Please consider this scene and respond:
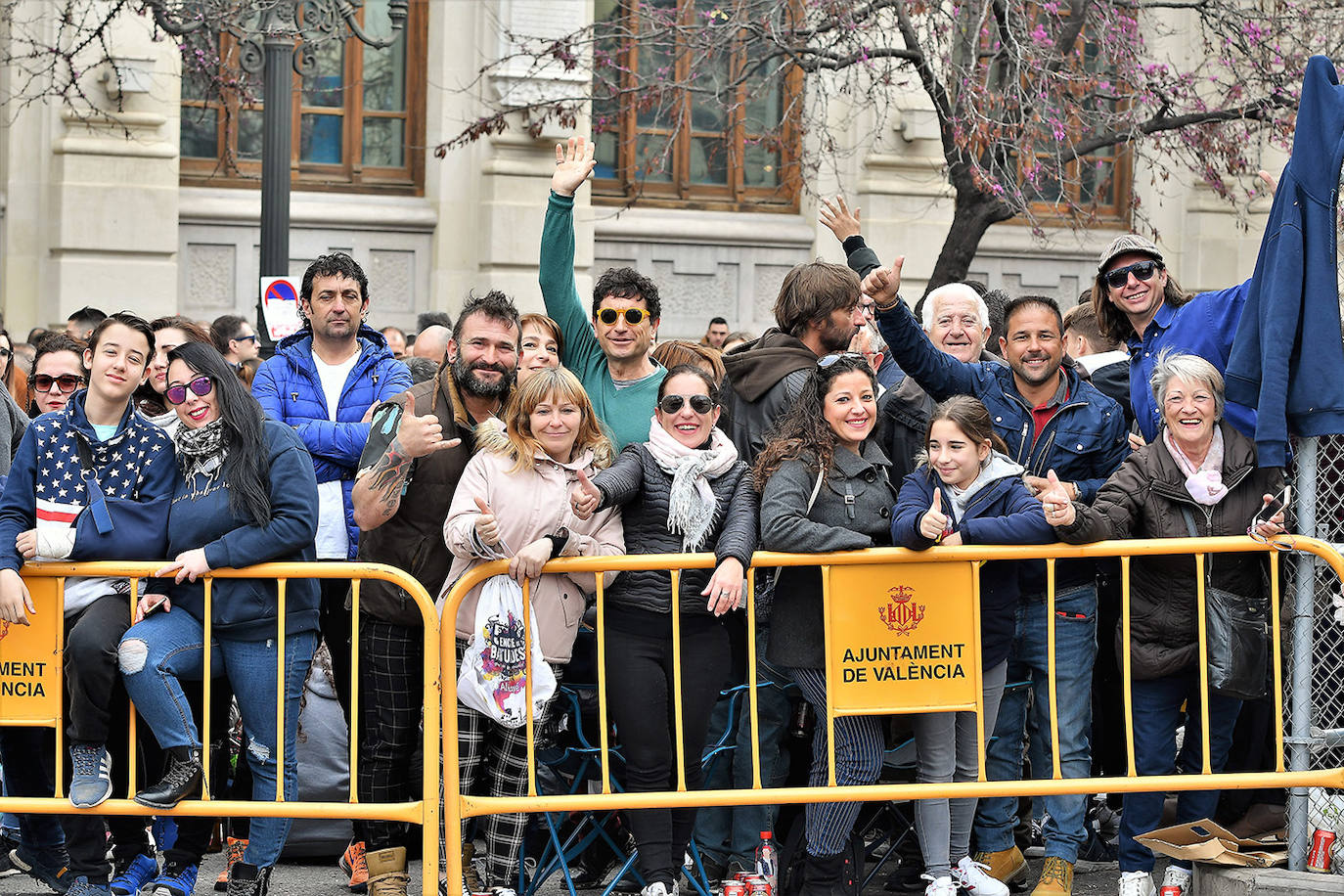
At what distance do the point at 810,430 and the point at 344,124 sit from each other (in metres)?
11.3

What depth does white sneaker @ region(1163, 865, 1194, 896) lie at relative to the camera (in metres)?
6.07

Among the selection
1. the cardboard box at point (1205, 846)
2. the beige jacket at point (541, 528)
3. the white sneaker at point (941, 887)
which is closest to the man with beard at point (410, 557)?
the beige jacket at point (541, 528)

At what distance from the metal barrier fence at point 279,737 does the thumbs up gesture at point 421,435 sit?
0.41 m

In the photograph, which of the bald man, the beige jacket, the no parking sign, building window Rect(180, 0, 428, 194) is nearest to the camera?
the beige jacket

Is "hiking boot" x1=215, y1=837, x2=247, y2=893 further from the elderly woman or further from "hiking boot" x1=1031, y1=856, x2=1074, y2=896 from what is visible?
the elderly woman

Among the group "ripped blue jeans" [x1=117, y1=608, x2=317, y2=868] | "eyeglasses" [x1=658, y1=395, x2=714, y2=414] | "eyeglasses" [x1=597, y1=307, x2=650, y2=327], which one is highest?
"eyeglasses" [x1=597, y1=307, x2=650, y2=327]

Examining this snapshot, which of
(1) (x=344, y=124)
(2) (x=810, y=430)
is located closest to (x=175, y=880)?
(2) (x=810, y=430)

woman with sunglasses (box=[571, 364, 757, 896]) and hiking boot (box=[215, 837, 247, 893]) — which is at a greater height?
woman with sunglasses (box=[571, 364, 757, 896])

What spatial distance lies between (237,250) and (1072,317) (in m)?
9.35

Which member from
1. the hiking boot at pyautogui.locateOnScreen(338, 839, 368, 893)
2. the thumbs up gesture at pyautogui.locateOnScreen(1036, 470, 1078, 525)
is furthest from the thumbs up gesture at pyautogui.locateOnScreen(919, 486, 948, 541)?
the hiking boot at pyautogui.locateOnScreen(338, 839, 368, 893)

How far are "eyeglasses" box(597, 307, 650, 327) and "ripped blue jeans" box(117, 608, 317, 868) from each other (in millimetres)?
1557

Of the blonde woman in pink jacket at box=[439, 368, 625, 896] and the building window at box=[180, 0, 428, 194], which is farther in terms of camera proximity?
Answer: the building window at box=[180, 0, 428, 194]

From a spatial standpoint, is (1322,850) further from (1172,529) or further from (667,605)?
(667,605)

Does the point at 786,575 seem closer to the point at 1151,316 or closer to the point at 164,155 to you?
the point at 1151,316
